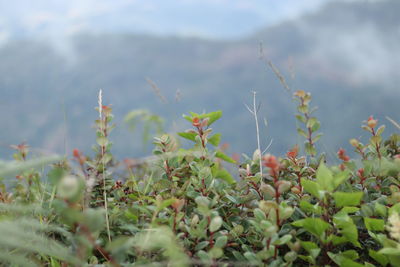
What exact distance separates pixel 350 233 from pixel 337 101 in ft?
146

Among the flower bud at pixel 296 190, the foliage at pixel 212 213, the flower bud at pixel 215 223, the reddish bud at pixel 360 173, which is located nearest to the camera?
the foliage at pixel 212 213

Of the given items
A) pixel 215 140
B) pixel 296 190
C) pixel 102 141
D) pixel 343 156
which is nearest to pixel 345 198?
pixel 296 190

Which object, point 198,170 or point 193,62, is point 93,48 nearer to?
point 193,62

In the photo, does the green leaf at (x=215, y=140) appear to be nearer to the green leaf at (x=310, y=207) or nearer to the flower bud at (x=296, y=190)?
the flower bud at (x=296, y=190)

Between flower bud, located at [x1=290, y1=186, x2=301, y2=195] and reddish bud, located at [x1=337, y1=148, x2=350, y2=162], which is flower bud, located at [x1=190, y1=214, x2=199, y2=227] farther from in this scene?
reddish bud, located at [x1=337, y1=148, x2=350, y2=162]

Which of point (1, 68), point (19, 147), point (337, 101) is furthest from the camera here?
point (1, 68)

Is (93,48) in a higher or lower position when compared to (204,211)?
higher

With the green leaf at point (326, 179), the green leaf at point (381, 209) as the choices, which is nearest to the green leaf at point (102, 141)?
the green leaf at point (326, 179)

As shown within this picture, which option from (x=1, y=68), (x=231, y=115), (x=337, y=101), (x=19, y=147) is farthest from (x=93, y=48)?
(x=19, y=147)

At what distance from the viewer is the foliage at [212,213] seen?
2.95 ft

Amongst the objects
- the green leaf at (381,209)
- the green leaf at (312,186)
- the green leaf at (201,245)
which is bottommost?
the green leaf at (201,245)

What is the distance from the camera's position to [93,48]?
169ft

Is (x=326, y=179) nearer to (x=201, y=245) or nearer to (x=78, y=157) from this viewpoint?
(x=201, y=245)

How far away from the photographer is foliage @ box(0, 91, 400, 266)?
35.4 inches
